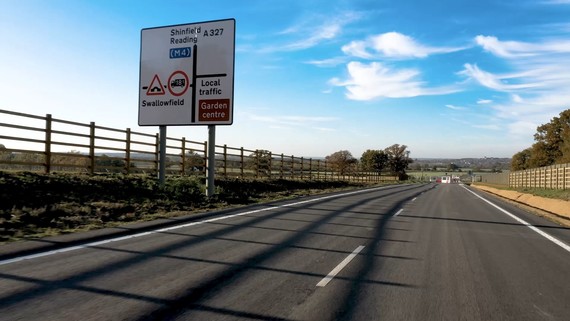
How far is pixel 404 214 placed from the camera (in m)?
14.5

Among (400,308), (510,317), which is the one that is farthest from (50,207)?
(510,317)

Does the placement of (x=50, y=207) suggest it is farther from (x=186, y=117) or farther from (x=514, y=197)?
(x=514, y=197)

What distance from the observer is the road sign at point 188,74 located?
16.9m

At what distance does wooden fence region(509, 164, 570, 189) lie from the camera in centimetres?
2630

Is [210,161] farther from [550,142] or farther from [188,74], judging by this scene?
[550,142]

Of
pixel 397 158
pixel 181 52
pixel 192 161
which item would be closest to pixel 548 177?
pixel 192 161

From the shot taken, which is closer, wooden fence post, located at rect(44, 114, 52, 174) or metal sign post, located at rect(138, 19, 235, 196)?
wooden fence post, located at rect(44, 114, 52, 174)

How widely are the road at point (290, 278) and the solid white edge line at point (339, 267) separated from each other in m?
0.01

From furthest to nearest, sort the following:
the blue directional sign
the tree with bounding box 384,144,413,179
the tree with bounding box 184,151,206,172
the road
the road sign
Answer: the tree with bounding box 384,144,413,179 < the tree with bounding box 184,151,206,172 < the blue directional sign < the road sign < the road

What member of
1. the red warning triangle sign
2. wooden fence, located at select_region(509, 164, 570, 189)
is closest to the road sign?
the red warning triangle sign

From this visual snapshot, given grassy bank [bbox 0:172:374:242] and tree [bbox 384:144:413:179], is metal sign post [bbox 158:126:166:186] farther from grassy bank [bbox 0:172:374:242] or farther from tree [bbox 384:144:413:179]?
tree [bbox 384:144:413:179]

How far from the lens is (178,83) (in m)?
17.4

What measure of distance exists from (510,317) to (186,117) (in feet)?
48.2

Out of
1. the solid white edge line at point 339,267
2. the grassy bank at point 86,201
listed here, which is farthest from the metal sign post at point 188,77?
the solid white edge line at point 339,267
